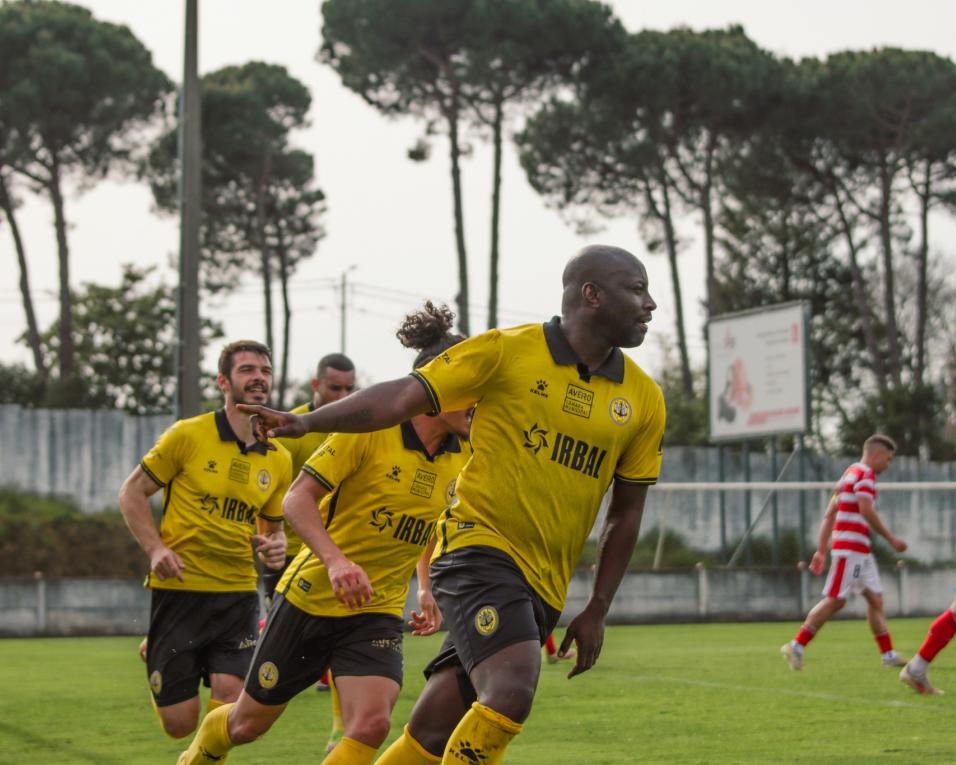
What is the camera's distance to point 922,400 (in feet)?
155

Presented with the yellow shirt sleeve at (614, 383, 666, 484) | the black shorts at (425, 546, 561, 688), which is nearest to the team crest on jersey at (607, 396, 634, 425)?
the yellow shirt sleeve at (614, 383, 666, 484)

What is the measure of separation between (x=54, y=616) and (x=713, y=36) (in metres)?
30.9

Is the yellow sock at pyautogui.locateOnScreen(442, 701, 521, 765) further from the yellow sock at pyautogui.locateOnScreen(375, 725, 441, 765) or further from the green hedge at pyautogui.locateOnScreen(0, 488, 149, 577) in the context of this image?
the green hedge at pyautogui.locateOnScreen(0, 488, 149, 577)

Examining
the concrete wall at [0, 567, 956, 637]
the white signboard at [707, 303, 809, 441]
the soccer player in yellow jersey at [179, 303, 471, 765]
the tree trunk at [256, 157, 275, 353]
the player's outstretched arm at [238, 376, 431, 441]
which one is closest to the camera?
the player's outstretched arm at [238, 376, 431, 441]

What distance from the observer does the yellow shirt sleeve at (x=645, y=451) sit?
18.1ft

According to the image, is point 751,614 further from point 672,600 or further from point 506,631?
point 506,631

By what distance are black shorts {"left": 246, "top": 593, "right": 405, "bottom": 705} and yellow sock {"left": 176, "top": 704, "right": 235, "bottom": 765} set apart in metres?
0.19

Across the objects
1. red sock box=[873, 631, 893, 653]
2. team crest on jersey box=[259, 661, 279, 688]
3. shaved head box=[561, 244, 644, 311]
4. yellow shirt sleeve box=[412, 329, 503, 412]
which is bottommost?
red sock box=[873, 631, 893, 653]

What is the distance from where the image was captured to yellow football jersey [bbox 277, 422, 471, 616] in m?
6.50

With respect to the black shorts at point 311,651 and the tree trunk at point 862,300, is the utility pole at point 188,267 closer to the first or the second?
the black shorts at point 311,651

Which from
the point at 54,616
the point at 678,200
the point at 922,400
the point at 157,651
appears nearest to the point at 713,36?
the point at 678,200

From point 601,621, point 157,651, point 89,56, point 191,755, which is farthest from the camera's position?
point 89,56

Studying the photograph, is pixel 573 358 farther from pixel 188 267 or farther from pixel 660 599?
pixel 660 599

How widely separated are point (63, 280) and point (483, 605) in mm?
38113
